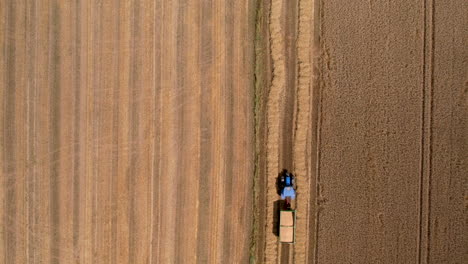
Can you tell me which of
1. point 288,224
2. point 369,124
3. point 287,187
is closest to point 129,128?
point 287,187

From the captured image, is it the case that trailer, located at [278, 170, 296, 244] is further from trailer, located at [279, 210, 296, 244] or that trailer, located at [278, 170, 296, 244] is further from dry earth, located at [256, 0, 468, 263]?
dry earth, located at [256, 0, 468, 263]

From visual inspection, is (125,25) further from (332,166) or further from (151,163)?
(332,166)

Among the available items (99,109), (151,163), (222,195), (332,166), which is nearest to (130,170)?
(151,163)

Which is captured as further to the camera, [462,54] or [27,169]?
[27,169]

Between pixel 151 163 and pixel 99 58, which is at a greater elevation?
pixel 99 58

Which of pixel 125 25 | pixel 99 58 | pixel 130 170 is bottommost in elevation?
pixel 130 170
